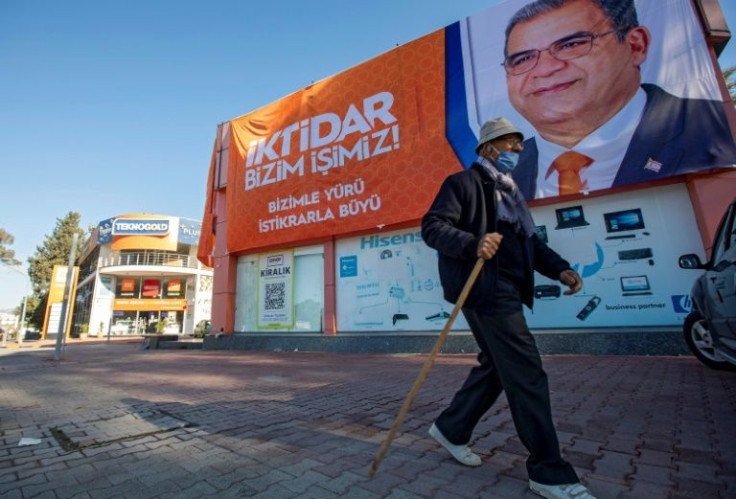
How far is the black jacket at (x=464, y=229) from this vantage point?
2.07 meters

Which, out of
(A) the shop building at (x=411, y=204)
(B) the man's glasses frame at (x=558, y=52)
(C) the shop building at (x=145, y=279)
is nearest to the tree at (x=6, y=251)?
(C) the shop building at (x=145, y=279)

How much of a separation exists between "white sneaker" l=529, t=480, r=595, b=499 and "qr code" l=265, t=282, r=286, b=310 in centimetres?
1107

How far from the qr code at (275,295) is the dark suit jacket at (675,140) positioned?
9.27 metres

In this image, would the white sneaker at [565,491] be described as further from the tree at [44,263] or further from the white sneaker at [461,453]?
the tree at [44,263]

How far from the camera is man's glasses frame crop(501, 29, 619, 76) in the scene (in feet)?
26.8

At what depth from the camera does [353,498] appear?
1.85 m

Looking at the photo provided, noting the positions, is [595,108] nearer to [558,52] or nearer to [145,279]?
[558,52]

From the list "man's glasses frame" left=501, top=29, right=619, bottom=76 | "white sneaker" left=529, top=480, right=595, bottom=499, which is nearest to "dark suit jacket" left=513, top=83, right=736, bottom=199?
"man's glasses frame" left=501, top=29, right=619, bottom=76

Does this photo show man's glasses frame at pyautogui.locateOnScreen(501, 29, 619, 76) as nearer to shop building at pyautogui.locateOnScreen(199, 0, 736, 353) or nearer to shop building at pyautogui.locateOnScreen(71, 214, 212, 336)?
shop building at pyautogui.locateOnScreen(199, 0, 736, 353)

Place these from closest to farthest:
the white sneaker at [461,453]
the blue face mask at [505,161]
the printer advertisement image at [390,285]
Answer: the white sneaker at [461,453] < the blue face mask at [505,161] < the printer advertisement image at [390,285]

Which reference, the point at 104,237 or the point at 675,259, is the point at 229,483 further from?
the point at 104,237

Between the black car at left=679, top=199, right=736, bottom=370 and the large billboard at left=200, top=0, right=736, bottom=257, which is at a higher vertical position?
the large billboard at left=200, top=0, right=736, bottom=257

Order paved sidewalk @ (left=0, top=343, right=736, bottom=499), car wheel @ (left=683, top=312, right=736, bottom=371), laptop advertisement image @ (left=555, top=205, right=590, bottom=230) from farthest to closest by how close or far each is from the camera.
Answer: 1. laptop advertisement image @ (left=555, top=205, right=590, bottom=230)
2. car wheel @ (left=683, top=312, right=736, bottom=371)
3. paved sidewalk @ (left=0, top=343, right=736, bottom=499)

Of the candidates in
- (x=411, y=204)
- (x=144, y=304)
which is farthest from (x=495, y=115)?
(x=144, y=304)
